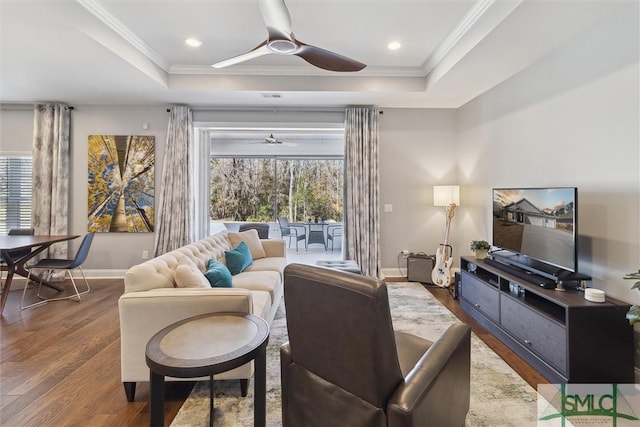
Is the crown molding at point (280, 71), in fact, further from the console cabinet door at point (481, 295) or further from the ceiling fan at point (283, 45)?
the console cabinet door at point (481, 295)

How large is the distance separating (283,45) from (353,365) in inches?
89.7

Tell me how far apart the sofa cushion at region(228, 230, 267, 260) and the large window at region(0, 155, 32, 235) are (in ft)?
11.9

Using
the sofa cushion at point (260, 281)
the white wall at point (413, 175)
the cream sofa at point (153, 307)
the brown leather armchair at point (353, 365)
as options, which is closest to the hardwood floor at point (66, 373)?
the cream sofa at point (153, 307)

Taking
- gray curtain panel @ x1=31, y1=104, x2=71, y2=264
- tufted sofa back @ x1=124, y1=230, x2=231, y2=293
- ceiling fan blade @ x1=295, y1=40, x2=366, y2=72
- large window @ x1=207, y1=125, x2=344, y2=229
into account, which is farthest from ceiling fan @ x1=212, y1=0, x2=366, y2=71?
large window @ x1=207, y1=125, x2=344, y2=229

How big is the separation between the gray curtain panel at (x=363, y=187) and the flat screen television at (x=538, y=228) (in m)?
1.81

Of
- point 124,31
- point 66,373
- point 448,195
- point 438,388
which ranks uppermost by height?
point 124,31

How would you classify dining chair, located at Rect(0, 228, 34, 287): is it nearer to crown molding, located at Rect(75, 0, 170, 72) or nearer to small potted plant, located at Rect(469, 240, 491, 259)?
crown molding, located at Rect(75, 0, 170, 72)

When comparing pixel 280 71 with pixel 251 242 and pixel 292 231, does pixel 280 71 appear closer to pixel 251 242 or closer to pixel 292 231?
pixel 251 242

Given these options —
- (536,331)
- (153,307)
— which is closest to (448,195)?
(536,331)

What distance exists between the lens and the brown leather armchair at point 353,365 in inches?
41.8

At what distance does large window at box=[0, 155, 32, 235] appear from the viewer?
4.78 metres

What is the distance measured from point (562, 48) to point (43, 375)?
5.01 meters

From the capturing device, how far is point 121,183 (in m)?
4.74

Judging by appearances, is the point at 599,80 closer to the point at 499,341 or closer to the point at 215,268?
the point at 499,341
